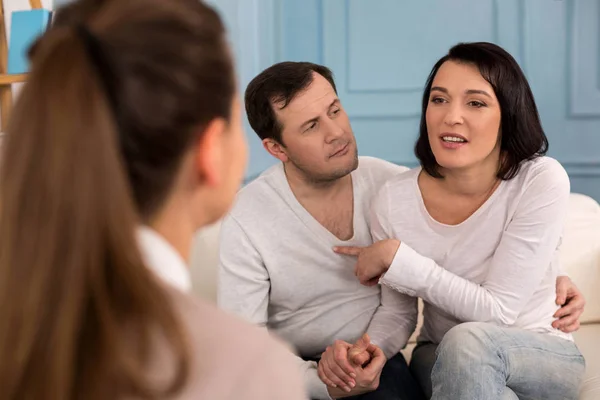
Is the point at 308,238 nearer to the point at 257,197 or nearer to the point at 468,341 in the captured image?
the point at 257,197

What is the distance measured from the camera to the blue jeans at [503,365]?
5.13ft

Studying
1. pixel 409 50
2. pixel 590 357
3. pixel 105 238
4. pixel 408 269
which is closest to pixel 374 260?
pixel 408 269

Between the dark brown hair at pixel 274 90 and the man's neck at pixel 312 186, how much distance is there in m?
0.09

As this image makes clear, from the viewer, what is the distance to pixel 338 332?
190 cm

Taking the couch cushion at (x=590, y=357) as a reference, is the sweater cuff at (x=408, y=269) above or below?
above

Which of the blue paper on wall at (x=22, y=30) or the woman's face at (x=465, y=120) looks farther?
the blue paper on wall at (x=22, y=30)

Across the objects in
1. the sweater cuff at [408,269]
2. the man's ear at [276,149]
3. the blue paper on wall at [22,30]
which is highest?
the blue paper on wall at [22,30]

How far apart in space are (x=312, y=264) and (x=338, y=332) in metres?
0.17

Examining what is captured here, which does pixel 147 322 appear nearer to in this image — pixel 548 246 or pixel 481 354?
pixel 481 354

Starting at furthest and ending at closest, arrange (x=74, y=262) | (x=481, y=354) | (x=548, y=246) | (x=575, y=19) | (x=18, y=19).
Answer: (x=575, y=19) < (x=18, y=19) < (x=548, y=246) < (x=481, y=354) < (x=74, y=262)

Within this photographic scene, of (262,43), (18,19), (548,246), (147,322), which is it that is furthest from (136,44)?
(262,43)

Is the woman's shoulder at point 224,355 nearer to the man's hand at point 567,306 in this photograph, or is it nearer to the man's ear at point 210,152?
the man's ear at point 210,152

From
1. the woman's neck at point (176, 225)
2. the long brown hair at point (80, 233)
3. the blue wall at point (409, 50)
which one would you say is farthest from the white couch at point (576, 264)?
the long brown hair at point (80, 233)

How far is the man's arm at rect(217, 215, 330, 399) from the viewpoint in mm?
1863
